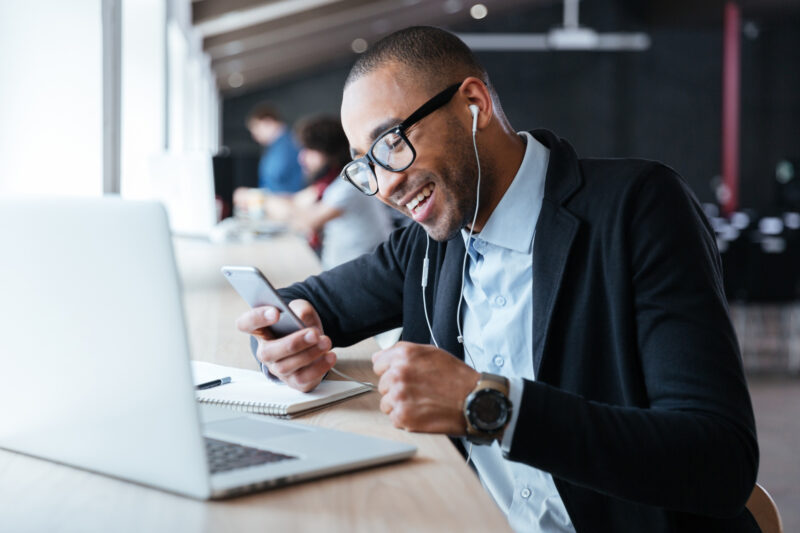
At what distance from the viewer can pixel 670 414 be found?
36.8 inches

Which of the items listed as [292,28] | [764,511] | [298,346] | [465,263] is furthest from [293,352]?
[292,28]

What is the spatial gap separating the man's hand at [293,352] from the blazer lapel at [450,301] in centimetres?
21

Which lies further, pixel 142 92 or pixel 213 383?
pixel 142 92

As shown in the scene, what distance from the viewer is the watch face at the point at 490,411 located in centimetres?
89

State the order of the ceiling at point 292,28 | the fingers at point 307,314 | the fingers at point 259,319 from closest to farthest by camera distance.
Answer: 1. the fingers at point 259,319
2. the fingers at point 307,314
3. the ceiling at point 292,28

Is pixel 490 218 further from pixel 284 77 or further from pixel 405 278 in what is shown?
pixel 284 77

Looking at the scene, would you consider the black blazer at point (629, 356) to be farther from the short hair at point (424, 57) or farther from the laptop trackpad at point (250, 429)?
the laptop trackpad at point (250, 429)

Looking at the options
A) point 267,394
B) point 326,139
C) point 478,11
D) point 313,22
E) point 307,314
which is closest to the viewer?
point 267,394

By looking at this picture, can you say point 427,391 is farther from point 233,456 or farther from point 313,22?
point 313,22

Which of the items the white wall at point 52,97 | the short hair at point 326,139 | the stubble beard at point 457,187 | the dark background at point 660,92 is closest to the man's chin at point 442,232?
the stubble beard at point 457,187

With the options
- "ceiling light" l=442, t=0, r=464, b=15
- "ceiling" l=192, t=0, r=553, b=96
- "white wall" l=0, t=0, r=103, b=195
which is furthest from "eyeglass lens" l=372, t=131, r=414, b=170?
"ceiling light" l=442, t=0, r=464, b=15

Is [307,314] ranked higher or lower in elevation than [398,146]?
lower

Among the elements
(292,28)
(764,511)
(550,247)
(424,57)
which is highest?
(292,28)

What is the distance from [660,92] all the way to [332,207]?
1113 centimetres
